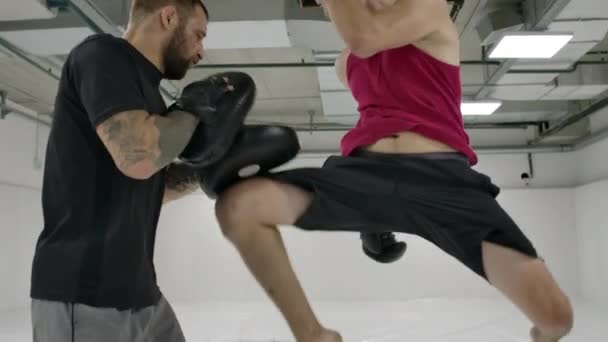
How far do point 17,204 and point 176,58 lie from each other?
7638 mm

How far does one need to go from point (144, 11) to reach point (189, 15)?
0.13 meters

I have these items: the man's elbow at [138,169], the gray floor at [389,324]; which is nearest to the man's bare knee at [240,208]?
the man's elbow at [138,169]

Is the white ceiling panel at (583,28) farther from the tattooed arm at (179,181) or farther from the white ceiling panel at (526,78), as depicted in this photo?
the tattooed arm at (179,181)

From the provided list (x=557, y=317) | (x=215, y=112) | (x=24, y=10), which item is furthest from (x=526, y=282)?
(x=24, y=10)

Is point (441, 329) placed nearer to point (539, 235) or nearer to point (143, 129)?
point (143, 129)

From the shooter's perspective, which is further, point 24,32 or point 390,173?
point 24,32

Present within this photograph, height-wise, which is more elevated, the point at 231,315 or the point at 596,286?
the point at 231,315

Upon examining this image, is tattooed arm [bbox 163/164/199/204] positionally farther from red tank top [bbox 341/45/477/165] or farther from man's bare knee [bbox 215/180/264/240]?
red tank top [bbox 341/45/477/165]

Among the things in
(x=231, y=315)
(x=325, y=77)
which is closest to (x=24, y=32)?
(x=325, y=77)

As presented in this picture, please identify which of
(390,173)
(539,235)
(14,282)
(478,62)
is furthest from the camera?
(539,235)

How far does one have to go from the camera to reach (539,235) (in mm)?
9594

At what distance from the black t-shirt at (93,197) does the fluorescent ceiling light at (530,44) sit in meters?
4.23

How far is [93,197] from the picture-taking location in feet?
4.94

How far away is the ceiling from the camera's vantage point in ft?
15.4
